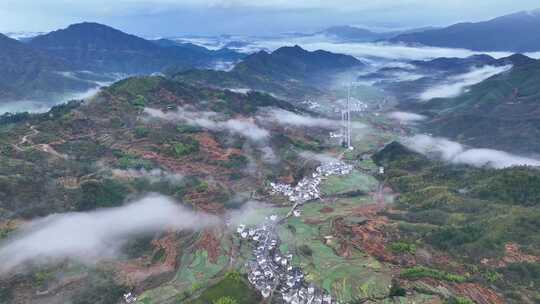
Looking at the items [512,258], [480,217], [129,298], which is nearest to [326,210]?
[480,217]

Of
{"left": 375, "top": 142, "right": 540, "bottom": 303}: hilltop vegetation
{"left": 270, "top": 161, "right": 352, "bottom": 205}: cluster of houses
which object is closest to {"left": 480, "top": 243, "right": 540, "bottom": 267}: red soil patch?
{"left": 375, "top": 142, "right": 540, "bottom": 303}: hilltop vegetation

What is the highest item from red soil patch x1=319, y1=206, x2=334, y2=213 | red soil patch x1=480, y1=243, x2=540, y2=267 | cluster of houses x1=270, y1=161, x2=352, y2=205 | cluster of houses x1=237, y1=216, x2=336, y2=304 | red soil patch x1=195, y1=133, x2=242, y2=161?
red soil patch x1=195, y1=133, x2=242, y2=161

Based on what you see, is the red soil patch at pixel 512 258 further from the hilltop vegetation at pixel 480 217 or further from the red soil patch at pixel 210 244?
the red soil patch at pixel 210 244

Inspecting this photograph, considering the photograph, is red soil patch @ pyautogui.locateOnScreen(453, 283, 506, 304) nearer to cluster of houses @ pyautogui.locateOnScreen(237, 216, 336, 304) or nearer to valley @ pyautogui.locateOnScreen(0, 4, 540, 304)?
valley @ pyautogui.locateOnScreen(0, 4, 540, 304)

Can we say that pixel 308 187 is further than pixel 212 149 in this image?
No

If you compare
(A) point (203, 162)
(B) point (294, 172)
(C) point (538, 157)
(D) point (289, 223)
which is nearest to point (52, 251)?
(D) point (289, 223)

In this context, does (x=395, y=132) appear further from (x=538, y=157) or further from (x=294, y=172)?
(x=294, y=172)

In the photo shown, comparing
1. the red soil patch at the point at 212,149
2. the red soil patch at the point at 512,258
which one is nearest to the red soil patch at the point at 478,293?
the red soil patch at the point at 512,258

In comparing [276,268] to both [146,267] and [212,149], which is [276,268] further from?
[212,149]
